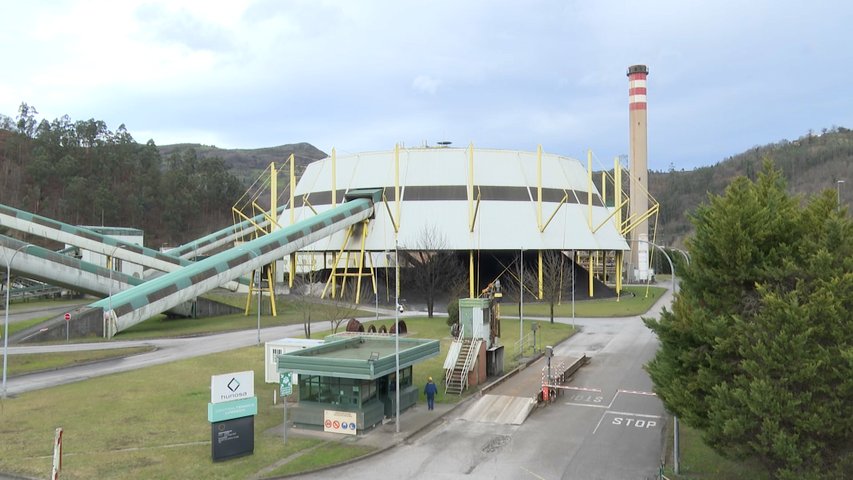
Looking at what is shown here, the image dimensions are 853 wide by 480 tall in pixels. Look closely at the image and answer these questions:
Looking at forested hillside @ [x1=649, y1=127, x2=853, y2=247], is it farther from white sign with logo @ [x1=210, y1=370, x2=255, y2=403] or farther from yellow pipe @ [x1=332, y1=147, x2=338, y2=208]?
white sign with logo @ [x1=210, y1=370, x2=255, y2=403]

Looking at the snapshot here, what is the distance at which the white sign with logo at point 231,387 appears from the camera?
16797 millimetres

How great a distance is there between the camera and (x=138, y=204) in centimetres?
10762

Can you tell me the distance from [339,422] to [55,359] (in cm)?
1959

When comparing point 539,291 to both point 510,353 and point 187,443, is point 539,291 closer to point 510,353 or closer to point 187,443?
point 510,353

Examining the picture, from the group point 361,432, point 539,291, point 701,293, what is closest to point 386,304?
point 539,291

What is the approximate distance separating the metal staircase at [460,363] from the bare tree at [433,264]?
23.1 meters

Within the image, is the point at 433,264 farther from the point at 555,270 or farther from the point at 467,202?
the point at 555,270

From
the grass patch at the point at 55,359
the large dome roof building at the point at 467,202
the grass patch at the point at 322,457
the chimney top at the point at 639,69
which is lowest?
the grass patch at the point at 322,457

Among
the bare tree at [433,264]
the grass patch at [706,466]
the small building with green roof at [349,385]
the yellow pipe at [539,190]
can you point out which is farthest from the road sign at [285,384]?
the yellow pipe at [539,190]

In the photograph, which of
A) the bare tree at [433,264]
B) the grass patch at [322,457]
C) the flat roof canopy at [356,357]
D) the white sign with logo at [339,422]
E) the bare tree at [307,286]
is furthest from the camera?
the bare tree at [307,286]

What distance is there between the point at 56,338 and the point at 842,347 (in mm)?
40046

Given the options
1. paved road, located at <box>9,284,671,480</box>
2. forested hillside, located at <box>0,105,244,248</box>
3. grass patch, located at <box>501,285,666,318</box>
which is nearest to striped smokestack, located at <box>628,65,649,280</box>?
grass patch, located at <box>501,285,666,318</box>

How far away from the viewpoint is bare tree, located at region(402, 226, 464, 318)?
5219cm

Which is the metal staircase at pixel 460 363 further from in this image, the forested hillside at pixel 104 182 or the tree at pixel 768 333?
the forested hillside at pixel 104 182
